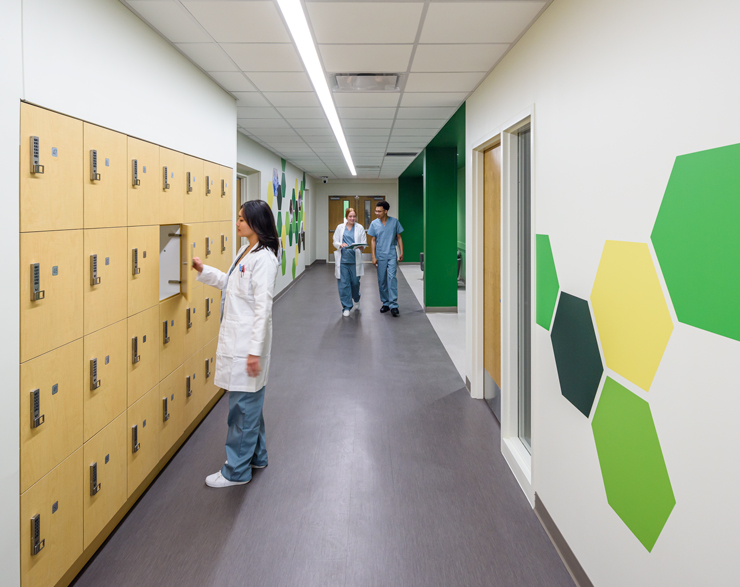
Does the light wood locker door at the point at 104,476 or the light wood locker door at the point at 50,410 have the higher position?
the light wood locker door at the point at 50,410

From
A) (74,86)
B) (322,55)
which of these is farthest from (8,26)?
(322,55)

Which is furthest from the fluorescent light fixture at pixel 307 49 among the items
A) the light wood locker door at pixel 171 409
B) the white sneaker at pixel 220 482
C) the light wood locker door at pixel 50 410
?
the white sneaker at pixel 220 482

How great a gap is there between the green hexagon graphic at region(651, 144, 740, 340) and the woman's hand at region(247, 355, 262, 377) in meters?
1.71

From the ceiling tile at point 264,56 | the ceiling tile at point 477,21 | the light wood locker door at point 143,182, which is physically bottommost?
the light wood locker door at point 143,182

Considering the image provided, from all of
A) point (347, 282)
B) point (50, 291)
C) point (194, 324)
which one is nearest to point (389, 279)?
point (347, 282)

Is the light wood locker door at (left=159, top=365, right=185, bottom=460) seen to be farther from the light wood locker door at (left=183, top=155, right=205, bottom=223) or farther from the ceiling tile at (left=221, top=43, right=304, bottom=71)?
the ceiling tile at (left=221, top=43, right=304, bottom=71)

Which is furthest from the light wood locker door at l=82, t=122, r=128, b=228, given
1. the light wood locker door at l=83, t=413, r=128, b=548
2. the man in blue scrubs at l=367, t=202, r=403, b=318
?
the man in blue scrubs at l=367, t=202, r=403, b=318

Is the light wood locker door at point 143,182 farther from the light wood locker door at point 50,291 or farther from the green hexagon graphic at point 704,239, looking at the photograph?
the green hexagon graphic at point 704,239

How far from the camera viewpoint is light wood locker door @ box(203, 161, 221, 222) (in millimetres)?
3283

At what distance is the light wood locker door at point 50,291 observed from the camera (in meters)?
1.53

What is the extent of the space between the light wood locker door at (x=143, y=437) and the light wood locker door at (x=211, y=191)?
131 cm

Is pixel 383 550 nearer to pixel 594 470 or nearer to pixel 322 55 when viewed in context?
pixel 594 470

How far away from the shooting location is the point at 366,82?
3508 mm

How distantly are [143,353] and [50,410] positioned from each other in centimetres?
74
